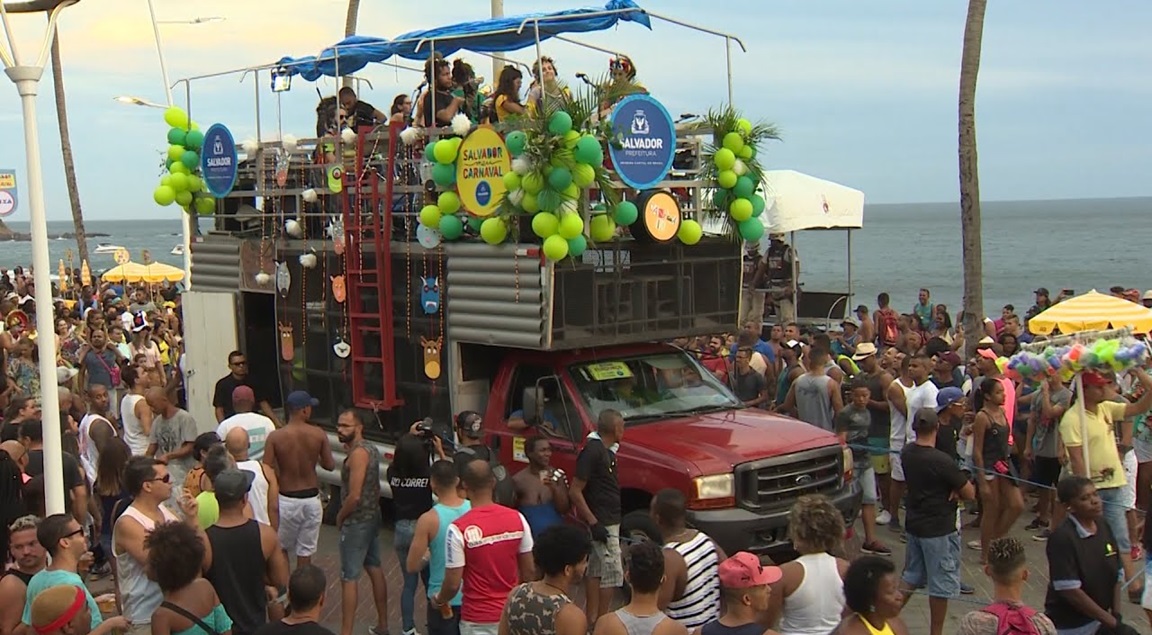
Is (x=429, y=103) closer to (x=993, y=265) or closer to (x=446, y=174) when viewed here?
(x=446, y=174)

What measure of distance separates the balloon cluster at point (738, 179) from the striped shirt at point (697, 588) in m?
4.98

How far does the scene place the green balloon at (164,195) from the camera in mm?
13016

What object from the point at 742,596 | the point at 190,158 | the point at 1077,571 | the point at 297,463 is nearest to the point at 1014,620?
the point at 742,596

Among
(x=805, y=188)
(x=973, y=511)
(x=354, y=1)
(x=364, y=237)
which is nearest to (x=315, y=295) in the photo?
(x=364, y=237)

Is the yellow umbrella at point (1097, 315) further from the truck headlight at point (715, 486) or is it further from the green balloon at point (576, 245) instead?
the green balloon at point (576, 245)

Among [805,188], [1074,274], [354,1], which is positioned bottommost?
[1074,274]

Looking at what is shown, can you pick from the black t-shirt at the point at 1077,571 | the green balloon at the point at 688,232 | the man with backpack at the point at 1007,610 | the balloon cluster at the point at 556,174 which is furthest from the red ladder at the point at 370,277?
the man with backpack at the point at 1007,610

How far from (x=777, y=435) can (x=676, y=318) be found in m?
1.51

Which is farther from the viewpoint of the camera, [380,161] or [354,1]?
[354,1]

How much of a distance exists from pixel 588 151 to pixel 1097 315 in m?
4.96

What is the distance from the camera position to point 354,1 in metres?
22.8

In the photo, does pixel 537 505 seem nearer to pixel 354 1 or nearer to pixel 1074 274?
pixel 354 1

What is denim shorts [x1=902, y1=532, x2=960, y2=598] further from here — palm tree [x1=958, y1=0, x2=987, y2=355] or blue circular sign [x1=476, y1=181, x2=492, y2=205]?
palm tree [x1=958, y1=0, x2=987, y2=355]

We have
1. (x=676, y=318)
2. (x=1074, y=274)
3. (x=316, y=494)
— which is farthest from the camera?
(x=1074, y=274)
